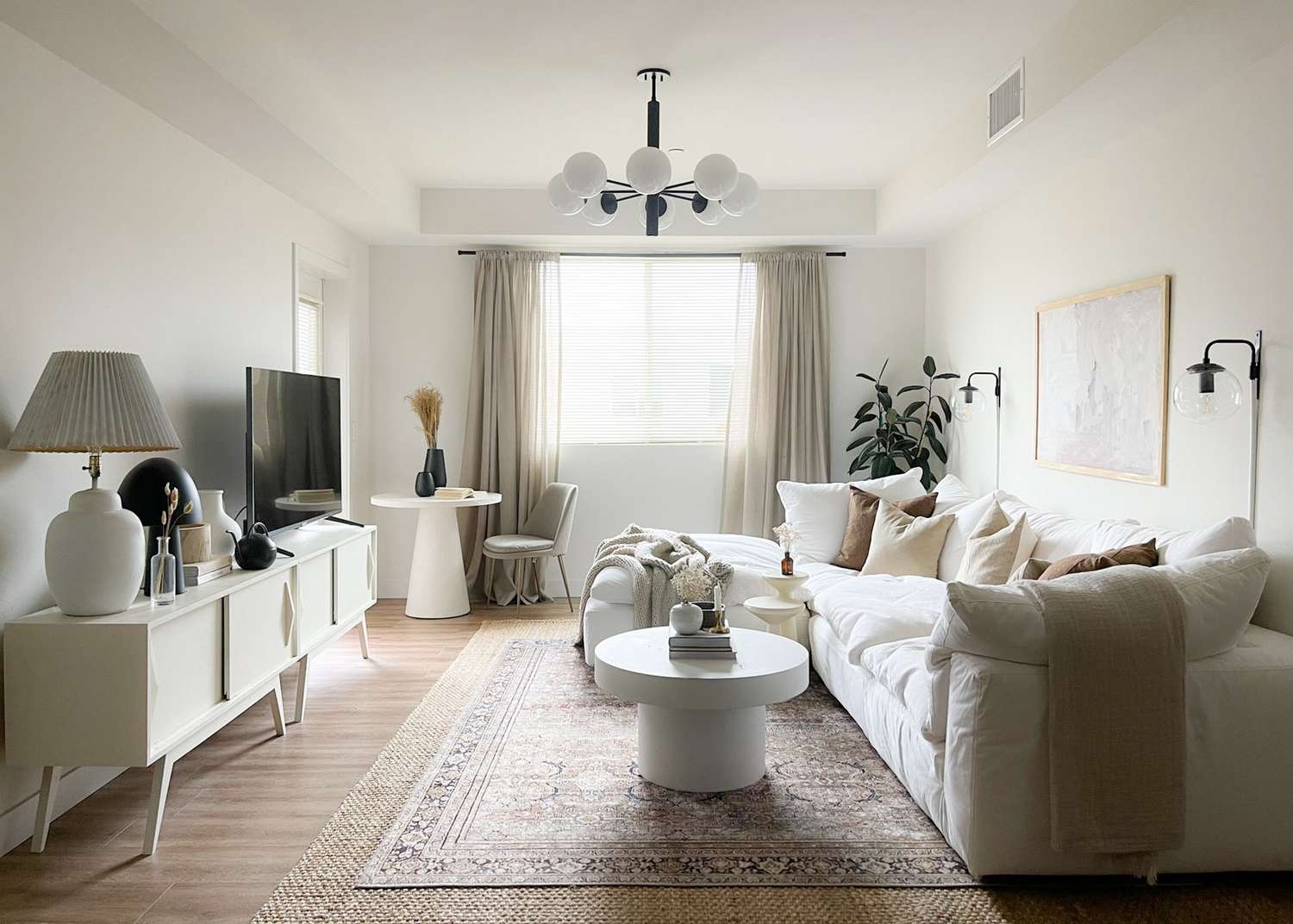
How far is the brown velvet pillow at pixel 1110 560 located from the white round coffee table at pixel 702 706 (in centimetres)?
89

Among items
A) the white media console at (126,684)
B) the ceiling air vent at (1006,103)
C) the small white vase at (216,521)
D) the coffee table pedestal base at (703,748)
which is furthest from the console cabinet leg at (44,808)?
the ceiling air vent at (1006,103)

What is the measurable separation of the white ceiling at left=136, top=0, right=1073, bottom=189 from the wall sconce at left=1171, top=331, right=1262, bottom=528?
1.38m

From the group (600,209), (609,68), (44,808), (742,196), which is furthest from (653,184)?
(44,808)

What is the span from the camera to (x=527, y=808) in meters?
2.92

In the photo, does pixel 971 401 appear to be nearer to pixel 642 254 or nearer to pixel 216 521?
pixel 642 254

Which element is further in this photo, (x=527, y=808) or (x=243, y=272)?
(x=243, y=272)

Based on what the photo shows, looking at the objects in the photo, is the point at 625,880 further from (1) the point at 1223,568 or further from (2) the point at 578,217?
(2) the point at 578,217

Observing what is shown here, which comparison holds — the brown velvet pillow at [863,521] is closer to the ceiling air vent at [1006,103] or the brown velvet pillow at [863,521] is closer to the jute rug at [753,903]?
the ceiling air vent at [1006,103]

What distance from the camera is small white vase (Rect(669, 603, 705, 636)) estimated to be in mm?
3236

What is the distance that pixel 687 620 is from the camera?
3238mm

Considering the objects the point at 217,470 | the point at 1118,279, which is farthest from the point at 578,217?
the point at 1118,279

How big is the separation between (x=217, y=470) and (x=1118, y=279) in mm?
3976

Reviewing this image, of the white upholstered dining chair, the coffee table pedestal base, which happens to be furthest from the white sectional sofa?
the white upholstered dining chair

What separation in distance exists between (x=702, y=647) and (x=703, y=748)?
0.33m
